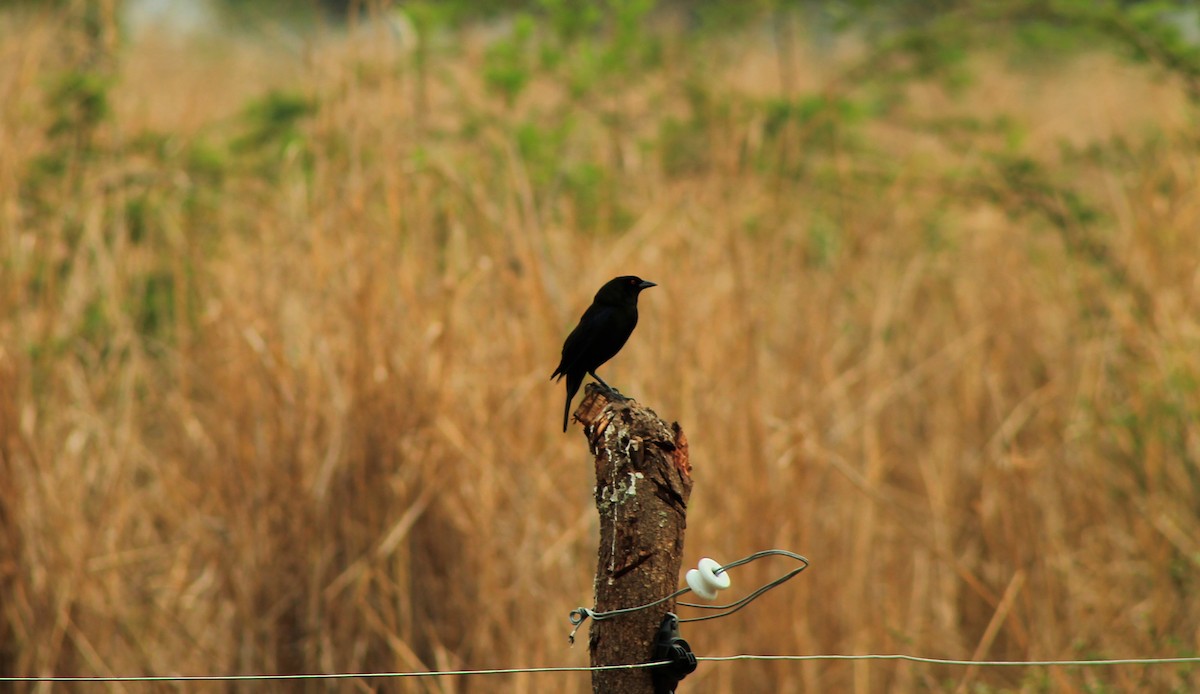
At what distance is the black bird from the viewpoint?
2.63 metres

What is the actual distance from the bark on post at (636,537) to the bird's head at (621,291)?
50 cm

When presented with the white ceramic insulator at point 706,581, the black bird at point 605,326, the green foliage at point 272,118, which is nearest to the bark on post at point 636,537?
the white ceramic insulator at point 706,581

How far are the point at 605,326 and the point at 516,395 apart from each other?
75.0 inches

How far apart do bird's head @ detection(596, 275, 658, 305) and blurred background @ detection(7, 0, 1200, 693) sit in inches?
68.0

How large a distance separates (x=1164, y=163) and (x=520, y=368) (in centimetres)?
347

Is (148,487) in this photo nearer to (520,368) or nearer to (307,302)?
(307,302)

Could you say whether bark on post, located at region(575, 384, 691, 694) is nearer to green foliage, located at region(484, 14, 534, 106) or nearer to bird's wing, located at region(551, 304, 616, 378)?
bird's wing, located at region(551, 304, 616, 378)

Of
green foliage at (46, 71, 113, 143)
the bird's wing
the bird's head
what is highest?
green foliage at (46, 71, 113, 143)

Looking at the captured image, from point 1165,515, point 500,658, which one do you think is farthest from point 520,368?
point 1165,515

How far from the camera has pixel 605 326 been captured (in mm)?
2623

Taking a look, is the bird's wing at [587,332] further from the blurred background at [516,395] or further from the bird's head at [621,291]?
the blurred background at [516,395]

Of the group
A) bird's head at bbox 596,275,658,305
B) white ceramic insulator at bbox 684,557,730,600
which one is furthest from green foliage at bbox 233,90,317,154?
white ceramic insulator at bbox 684,557,730,600

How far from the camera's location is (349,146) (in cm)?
468

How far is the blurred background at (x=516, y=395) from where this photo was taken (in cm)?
434
